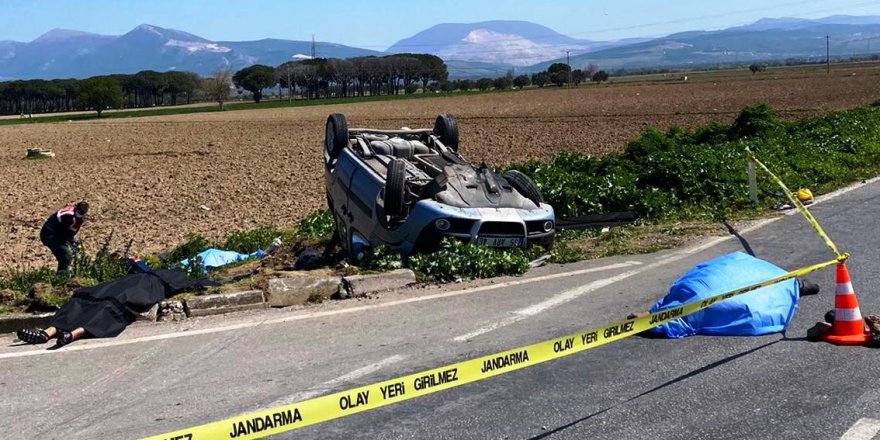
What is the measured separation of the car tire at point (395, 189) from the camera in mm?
9617

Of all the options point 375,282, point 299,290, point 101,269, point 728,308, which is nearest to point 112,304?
point 299,290

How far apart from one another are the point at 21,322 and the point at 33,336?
1.68ft

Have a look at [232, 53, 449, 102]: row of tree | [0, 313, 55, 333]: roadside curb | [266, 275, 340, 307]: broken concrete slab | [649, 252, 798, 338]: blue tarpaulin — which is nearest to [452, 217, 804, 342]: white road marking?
[649, 252, 798, 338]: blue tarpaulin

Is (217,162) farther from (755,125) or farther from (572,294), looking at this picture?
(572,294)

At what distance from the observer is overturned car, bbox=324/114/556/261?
933 centimetres

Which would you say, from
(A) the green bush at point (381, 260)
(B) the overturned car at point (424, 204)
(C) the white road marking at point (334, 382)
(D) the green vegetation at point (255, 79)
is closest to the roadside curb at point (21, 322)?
(C) the white road marking at point (334, 382)

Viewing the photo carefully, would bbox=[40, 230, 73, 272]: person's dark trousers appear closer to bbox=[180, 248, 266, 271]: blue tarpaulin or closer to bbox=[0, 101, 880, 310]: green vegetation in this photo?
bbox=[0, 101, 880, 310]: green vegetation

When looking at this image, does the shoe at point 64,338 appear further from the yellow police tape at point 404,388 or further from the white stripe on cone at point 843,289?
the white stripe on cone at point 843,289

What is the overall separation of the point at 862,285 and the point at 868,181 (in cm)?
823

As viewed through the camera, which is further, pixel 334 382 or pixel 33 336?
pixel 33 336

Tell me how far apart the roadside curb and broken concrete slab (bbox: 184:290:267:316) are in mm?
1153

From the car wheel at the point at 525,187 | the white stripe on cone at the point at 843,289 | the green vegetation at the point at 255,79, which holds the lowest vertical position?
the white stripe on cone at the point at 843,289

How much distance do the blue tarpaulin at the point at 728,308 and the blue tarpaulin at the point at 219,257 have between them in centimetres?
726

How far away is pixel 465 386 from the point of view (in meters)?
5.42
